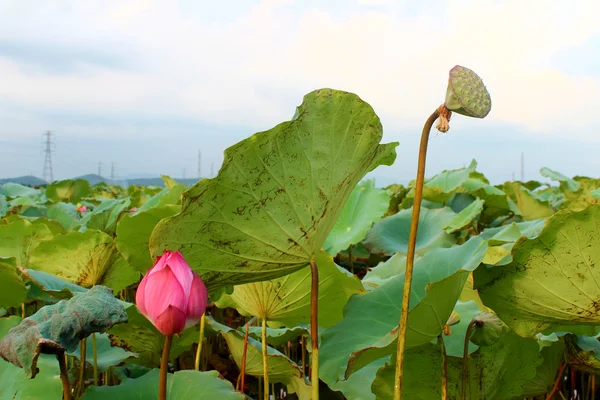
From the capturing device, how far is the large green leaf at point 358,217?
2.05 m

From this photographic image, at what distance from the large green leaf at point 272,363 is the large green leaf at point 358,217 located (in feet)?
2.72

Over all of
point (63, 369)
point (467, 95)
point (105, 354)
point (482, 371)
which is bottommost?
point (105, 354)

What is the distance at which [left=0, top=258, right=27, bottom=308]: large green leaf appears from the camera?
1.02 meters

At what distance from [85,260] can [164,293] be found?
2.75 feet

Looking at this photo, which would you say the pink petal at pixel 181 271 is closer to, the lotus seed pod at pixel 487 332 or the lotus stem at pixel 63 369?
the lotus stem at pixel 63 369

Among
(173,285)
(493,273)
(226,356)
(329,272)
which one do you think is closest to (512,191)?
(226,356)

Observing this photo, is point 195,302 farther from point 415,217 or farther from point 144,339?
point 144,339

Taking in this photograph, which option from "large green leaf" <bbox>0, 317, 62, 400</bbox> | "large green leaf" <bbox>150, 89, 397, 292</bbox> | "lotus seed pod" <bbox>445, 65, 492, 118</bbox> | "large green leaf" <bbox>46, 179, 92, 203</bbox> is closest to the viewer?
"lotus seed pod" <bbox>445, 65, 492, 118</bbox>

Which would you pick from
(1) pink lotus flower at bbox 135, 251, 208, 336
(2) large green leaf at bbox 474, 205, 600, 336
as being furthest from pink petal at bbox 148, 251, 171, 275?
(2) large green leaf at bbox 474, 205, 600, 336

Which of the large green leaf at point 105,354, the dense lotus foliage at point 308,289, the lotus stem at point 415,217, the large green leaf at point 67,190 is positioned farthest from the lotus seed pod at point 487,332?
the large green leaf at point 67,190

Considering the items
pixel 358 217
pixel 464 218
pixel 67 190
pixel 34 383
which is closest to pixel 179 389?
pixel 34 383

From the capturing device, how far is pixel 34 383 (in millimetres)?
803

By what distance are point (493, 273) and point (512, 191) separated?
8.81 feet

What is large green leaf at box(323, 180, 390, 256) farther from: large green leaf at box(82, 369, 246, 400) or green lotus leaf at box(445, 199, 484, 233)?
large green leaf at box(82, 369, 246, 400)
